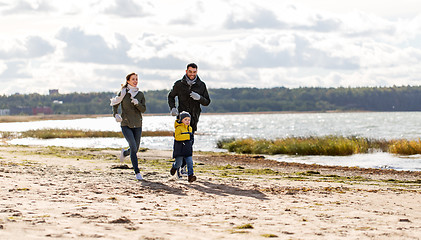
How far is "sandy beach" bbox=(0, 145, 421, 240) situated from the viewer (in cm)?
575

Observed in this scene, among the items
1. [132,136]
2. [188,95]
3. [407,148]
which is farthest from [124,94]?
[407,148]

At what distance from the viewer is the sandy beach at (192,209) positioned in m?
5.75

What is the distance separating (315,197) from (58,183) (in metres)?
4.13

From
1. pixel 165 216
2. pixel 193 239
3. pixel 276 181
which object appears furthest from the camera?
pixel 276 181

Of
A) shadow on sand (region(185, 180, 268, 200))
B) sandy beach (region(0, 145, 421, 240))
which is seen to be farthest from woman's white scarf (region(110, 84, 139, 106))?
shadow on sand (region(185, 180, 268, 200))

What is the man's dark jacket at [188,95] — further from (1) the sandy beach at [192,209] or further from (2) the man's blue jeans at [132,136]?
(1) the sandy beach at [192,209]

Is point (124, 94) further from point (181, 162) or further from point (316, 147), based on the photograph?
point (316, 147)

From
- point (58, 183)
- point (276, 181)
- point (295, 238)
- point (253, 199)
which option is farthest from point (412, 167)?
point (295, 238)

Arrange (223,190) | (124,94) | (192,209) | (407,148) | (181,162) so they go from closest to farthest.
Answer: (192,209), (223,190), (124,94), (181,162), (407,148)

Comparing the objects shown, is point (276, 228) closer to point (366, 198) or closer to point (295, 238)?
point (295, 238)

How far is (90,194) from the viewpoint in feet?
26.7

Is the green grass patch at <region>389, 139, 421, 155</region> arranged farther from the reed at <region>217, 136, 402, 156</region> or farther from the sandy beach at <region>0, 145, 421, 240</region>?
the sandy beach at <region>0, 145, 421, 240</region>

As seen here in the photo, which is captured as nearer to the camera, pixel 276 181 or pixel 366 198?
pixel 366 198

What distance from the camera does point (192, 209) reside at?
7305 millimetres
